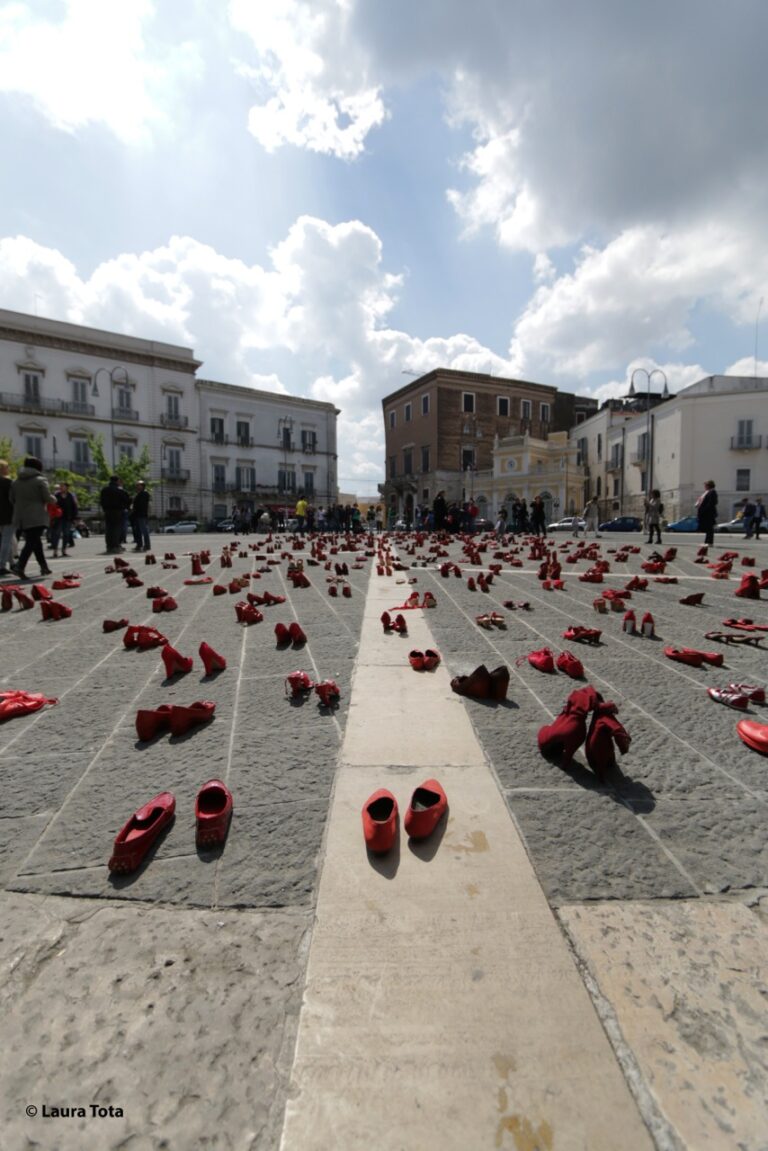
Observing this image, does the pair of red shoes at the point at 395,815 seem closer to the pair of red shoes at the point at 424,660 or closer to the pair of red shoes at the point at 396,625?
the pair of red shoes at the point at 424,660

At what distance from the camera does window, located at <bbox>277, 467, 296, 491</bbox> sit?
179 feet

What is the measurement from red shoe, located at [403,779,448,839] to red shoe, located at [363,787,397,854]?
58mm

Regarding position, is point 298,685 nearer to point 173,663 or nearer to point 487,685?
point 173,663

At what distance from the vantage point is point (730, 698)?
308 cm

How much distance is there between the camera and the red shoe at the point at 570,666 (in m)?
3.52

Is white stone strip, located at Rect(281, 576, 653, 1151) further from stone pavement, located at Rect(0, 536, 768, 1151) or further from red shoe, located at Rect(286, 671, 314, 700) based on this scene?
red shoe, located at Rect(286, 671, 314, 700)

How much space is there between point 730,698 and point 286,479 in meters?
53.9

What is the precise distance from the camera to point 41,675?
3.67 m

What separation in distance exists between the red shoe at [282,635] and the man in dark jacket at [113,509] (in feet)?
28.7

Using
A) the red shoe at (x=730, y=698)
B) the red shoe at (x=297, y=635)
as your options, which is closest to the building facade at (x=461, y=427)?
the red shoe at (x=297, y=635)

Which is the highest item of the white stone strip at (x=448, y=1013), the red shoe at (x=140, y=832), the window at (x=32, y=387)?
the window at (x=32, y=387)

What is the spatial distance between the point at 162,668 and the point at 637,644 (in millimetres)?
3589

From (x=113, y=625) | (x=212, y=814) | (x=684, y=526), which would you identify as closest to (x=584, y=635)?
(x=212, y=814)

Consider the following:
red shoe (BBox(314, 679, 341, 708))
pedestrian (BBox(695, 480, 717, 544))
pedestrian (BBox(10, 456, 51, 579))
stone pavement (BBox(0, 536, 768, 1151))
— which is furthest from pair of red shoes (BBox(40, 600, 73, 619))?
pedestrian (BBox(695, 480, 717, 544))
